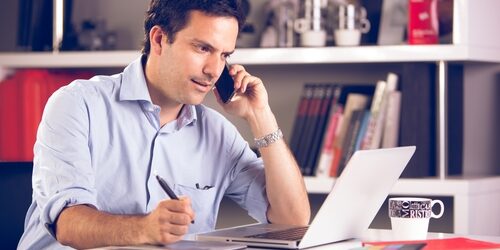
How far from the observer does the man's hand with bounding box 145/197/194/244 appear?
1.51 m

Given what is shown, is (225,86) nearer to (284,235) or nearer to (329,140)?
(284,235)

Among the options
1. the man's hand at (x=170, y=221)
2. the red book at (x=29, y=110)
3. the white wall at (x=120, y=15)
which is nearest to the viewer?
the man's hand at (x=170, y=221)

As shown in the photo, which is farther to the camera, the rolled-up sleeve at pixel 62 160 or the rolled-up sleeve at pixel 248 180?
the rolled-up sleeve at pixel 248 180

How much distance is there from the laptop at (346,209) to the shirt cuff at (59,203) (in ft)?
0.81

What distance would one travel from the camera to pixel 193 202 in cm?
210

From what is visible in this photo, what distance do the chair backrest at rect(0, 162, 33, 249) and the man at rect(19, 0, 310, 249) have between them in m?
0.04

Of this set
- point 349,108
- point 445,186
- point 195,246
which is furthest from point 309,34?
point 195,246

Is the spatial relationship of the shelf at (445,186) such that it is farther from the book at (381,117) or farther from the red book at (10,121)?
the red book at (10,121)

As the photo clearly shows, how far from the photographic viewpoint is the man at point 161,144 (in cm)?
182

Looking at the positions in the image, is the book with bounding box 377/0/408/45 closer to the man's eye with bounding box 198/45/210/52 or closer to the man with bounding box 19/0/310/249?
the man with bounding box 19/0/310/249

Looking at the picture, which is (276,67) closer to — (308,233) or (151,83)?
(151,83)

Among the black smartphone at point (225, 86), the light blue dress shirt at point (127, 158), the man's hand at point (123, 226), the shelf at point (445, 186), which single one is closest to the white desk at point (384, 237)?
the man's hand at point (123, 226)

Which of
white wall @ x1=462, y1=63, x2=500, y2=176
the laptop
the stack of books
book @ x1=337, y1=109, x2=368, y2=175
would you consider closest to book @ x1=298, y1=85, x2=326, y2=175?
the stack of books

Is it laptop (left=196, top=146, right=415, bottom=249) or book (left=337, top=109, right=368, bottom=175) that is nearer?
laptop (left=196, top=146, right=415, bottom=249)
